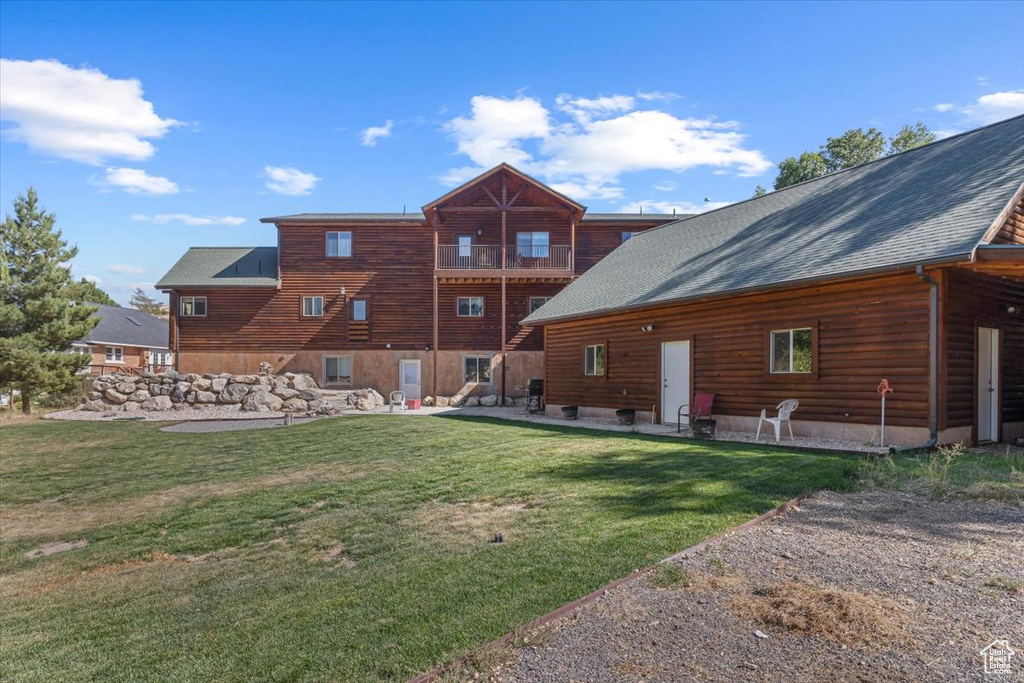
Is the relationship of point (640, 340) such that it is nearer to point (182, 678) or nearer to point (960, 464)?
point (960, 464)

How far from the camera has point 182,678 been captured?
4.20 metres

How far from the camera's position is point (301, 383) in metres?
22.5

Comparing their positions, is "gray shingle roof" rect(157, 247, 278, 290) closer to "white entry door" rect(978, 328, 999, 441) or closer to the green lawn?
the green lawn

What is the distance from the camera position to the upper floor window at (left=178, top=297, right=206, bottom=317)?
87.9 ft

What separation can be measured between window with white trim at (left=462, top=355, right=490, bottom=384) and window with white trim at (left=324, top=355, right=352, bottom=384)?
202 inches

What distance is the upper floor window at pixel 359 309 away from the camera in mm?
26609

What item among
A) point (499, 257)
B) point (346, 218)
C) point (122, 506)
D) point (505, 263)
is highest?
point (346, 218)

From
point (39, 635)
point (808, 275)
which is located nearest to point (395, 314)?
point (808, 275)

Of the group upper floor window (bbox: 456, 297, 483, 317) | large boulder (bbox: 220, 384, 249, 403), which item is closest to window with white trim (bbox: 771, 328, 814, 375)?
upper floor window (bbox: 456, 297, 483, 317)

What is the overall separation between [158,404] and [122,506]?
13.3m

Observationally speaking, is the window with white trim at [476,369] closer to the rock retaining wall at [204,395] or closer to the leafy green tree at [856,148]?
the rock retaining wall at [204,395]

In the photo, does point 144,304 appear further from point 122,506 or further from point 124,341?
point 122,506

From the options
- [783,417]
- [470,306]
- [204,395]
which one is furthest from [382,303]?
[783,417]

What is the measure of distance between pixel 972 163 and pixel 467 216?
18177mm
